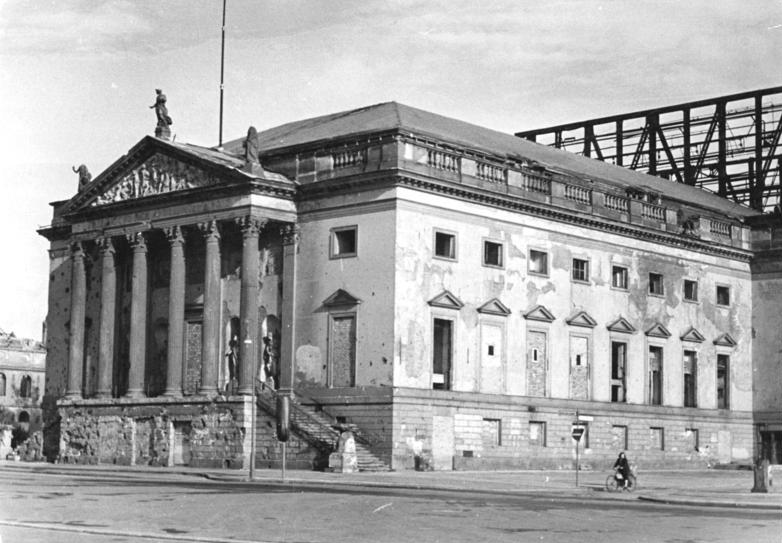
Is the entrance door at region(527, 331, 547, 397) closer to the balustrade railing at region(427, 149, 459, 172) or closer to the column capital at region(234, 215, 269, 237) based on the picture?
the balustrade railing at region(427, 149, 459, 172)

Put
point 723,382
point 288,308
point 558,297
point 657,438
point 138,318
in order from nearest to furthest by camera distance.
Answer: point 288,308 → point 138,318 → point 558,297 → point 657,438 → point 723,382

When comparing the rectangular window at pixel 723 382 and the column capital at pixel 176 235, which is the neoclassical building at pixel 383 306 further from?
the rectangular window at pixel 723 382

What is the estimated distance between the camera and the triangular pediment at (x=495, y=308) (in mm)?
57656

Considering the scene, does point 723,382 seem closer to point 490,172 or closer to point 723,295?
point 723,295

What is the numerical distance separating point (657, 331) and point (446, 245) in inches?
610

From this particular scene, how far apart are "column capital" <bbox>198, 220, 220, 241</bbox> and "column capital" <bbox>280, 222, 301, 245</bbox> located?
2862 mm

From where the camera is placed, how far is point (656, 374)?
221ft

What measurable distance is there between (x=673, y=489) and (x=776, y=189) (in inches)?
1892

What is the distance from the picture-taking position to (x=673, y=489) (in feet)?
138

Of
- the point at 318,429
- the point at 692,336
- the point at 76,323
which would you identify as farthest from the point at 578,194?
the point at 76,323

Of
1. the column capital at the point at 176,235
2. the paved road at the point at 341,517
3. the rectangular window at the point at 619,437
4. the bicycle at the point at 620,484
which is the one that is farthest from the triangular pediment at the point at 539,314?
the paved road at the point at 341,517

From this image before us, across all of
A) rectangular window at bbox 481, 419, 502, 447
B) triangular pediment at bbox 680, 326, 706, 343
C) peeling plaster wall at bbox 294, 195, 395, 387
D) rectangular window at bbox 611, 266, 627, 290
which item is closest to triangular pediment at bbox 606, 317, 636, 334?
rectangular window at bbox 611, 266, 627, 290

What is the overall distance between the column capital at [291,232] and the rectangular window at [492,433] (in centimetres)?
1135

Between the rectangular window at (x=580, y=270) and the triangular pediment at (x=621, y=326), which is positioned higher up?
the rectangular window at (x=580, y=270)
